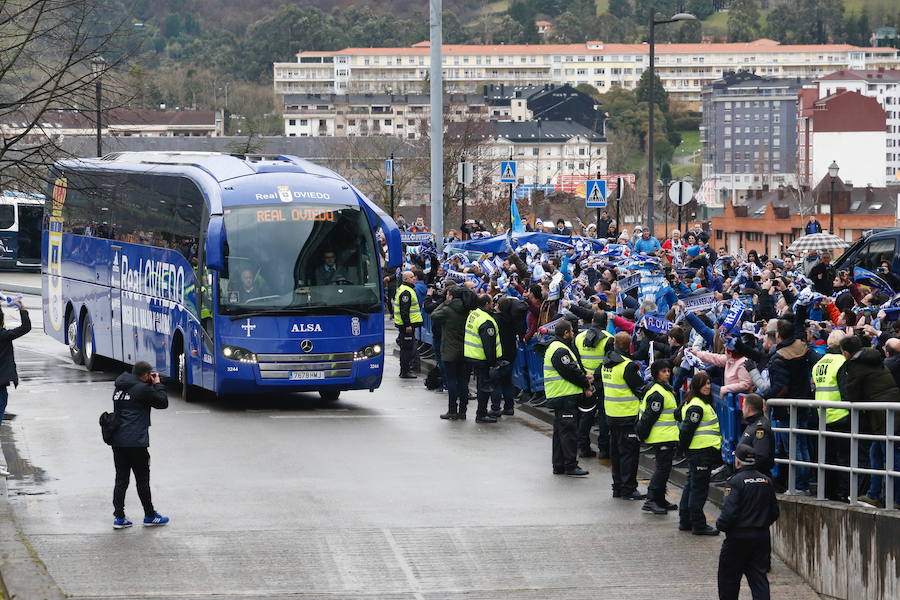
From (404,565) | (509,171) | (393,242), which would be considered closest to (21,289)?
(509,171)

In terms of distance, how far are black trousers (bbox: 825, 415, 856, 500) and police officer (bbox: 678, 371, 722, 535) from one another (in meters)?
0.97

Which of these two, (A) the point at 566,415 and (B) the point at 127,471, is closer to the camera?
(B) the point at 127,471

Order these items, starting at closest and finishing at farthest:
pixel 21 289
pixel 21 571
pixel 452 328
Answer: pixel 21 571 → pixel 452 328 → pixel 21 289

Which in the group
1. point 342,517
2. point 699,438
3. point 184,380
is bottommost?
point 342,517

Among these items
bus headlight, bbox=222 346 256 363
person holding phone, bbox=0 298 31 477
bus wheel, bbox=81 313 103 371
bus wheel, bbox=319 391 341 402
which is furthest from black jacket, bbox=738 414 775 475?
bus wheel, bbox=81 313 103 371

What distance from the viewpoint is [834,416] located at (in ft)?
42.4

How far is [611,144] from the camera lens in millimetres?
198875

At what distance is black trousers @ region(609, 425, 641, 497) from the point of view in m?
14.8

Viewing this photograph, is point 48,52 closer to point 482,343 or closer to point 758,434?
point 482,343

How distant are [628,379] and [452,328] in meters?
5.24

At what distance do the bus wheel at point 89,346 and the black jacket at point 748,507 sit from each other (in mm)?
16152

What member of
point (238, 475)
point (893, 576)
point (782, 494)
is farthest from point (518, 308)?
point (893, 576)

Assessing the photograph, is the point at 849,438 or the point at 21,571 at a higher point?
the point at 849,438

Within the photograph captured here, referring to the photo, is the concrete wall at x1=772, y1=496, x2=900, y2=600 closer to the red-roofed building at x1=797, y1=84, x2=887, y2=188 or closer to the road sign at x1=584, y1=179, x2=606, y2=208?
the road sign at x1=584, y1=179, x2=606, y2=208
